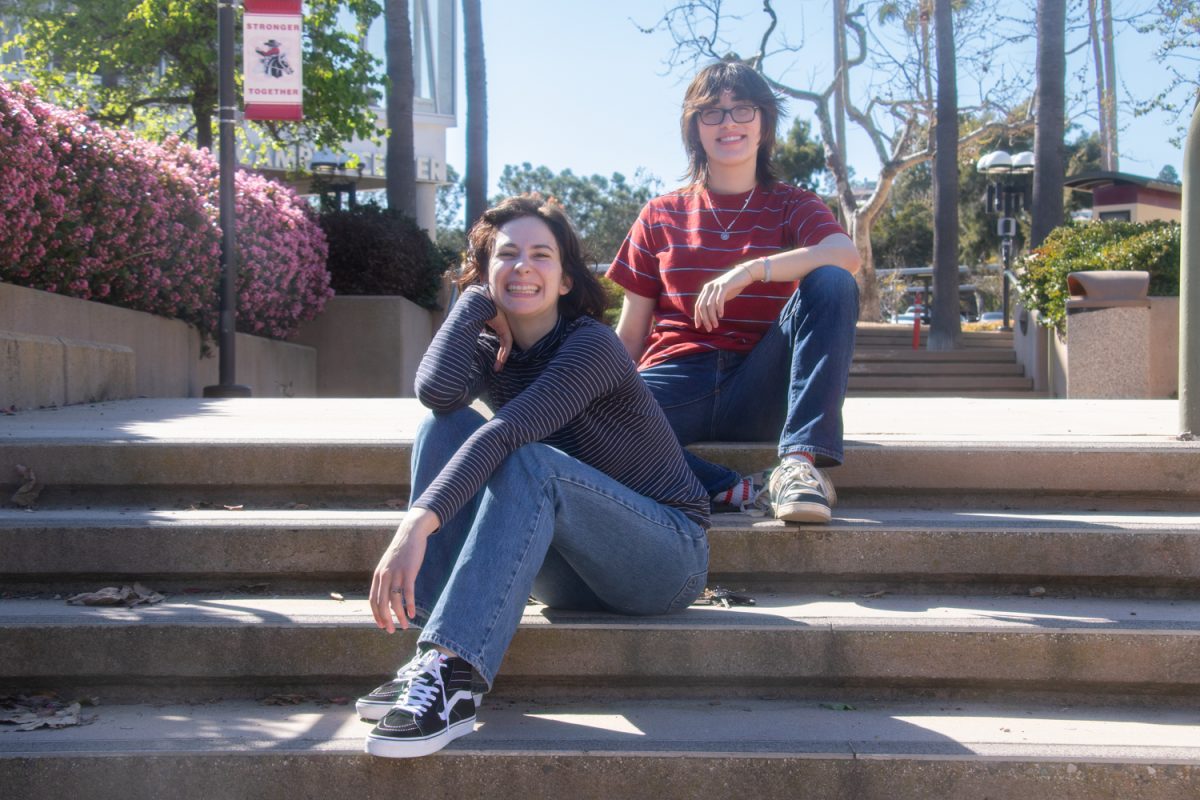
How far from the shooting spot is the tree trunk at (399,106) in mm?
13195

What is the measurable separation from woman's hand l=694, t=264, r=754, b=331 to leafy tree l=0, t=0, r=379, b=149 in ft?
33.3

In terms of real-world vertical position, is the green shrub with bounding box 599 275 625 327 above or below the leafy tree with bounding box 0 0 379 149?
below

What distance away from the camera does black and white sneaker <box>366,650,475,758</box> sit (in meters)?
2.34

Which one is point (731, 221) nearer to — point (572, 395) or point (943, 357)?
point (572, 395)

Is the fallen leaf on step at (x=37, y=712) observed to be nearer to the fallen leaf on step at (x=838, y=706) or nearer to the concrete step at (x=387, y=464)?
the concrete step at (x=387, y=464)

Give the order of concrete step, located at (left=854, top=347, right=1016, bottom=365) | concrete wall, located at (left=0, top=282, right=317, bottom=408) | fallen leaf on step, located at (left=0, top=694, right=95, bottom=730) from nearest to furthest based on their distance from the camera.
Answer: fallen leaf on step, located at (left=0, top=694, right=95, bottom=730)
concrete wall, located at (left=0, top=282, right=317, bottom=408)
concrete step, located at (left=854, top=347, right=1016, bottom=365)

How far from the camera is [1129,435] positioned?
3.81 m

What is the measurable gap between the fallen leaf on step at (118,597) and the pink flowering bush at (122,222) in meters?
2.67

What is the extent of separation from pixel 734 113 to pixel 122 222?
400cm

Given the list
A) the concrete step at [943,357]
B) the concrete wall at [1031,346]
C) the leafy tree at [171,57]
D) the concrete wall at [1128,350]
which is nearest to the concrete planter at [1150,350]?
the concrete wall at [1128,350]

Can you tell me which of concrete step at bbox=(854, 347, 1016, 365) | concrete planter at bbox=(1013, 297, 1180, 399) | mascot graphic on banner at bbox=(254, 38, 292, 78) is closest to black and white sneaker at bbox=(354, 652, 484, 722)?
mascot graphic on banner at bbox=(254, 38, 292, 78)

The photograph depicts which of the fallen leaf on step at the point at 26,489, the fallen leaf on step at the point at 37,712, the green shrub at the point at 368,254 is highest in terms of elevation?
the green shrub at the point at 368,254

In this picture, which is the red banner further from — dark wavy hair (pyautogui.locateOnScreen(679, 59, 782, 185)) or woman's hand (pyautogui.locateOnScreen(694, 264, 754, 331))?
woman's hand (pyautogui.locateOnScreen(694, 264, 754, 331))

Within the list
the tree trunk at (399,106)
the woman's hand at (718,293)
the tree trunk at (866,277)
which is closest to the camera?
the woman's hand at (718,293)
